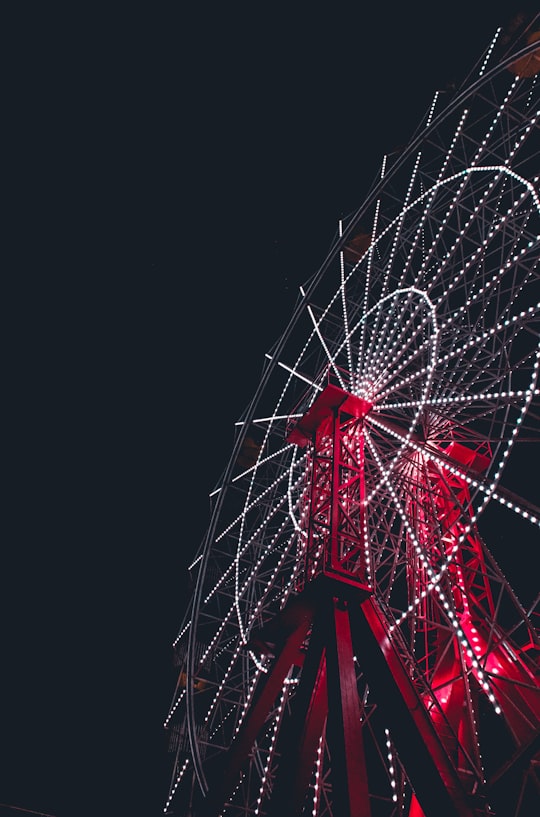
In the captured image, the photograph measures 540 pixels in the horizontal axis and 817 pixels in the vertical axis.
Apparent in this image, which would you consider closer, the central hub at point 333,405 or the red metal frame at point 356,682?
the red metal frame at point 356,682

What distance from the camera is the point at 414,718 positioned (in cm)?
758

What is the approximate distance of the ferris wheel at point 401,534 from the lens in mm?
7680

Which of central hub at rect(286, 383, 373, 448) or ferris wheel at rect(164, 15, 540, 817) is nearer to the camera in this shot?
ferris wheel at rect(164, 15, 540, 817)

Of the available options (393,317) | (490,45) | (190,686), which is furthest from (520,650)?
(490,45)

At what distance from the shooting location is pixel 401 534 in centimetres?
1143

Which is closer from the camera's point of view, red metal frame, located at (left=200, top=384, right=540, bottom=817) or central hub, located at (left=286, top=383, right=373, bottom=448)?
red metal frame, located at (left=200, top=384, right=540, bottom=817)

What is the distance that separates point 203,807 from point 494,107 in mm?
13191

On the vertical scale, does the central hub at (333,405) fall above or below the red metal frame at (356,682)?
above

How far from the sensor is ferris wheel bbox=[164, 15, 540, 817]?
25.2ft

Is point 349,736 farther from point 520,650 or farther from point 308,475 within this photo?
point 308,475

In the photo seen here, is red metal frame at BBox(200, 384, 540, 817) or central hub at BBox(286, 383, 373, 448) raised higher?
central hub at BBox(286, 383, 373, 448)

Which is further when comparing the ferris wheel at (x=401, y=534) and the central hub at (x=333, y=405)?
the central hub at (x=333, y=405)

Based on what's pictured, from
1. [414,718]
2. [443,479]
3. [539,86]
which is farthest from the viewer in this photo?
[443,479]

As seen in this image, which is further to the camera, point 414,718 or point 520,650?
point 520,650
